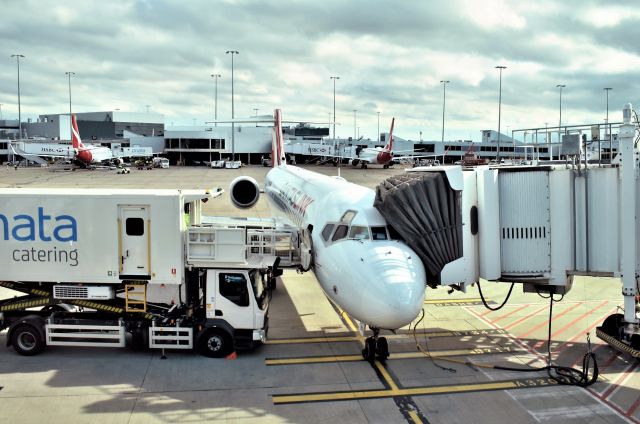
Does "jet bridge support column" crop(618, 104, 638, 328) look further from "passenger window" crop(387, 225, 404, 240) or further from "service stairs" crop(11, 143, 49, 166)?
"service stairs" crop(11, 143, 49, 166)

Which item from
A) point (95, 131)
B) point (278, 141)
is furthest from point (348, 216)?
point (95, 131)

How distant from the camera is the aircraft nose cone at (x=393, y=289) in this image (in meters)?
11.3

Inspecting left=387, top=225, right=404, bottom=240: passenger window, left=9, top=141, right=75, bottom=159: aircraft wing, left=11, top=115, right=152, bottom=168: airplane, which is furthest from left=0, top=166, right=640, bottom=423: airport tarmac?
left=9, top=141, right=75, bottom=159: aircraft wing

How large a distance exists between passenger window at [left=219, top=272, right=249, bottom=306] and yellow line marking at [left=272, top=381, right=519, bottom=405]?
3187 millimetres

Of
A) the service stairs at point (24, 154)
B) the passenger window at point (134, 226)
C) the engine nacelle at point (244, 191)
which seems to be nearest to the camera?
the passenger window at point (134, 226)

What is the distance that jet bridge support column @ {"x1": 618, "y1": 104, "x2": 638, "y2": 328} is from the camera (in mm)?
12906

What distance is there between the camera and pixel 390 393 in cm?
1200

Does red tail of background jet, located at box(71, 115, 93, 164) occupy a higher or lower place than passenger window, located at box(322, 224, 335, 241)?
higher

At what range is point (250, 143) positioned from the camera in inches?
5103

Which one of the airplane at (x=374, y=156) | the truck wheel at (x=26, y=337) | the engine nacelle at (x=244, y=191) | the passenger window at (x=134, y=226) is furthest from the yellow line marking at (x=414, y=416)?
the airplane at (x=374, y=156)

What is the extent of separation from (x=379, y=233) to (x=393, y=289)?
6.89 feet

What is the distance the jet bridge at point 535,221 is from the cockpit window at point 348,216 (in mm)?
656

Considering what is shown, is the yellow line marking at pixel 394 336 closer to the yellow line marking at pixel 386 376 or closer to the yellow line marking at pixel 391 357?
the yellow line marking at pixel 391 357

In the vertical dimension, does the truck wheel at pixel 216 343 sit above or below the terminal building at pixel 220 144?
below
